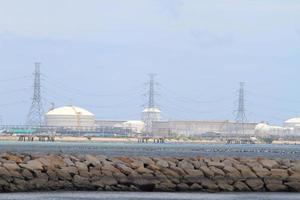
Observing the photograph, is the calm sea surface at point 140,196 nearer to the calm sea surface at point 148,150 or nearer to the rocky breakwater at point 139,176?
the rocky breakwater at point 139,176

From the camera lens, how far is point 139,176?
30.5 m

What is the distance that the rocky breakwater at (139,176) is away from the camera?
98.0 ft

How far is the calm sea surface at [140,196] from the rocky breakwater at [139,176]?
113 cm

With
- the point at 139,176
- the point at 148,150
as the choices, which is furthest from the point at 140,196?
the point at 148,150

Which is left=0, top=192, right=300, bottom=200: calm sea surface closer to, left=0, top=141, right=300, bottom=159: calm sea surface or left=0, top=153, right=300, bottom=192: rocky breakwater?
left=0, top=153, right=300, bottom=192: rocky breakwater

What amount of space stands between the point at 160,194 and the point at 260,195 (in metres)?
3.06

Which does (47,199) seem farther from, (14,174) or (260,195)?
(260,195)

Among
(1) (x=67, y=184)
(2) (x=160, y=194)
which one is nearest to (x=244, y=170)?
(2) (x=160, y=194)

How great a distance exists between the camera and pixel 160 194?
29.0 m

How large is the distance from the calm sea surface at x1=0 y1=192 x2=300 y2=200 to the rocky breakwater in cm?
113

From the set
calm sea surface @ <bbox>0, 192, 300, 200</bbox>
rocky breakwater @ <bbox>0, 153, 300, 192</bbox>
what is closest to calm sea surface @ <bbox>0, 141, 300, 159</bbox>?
rocky breakwater @ <bbox>0, 153, 300, 192</bbox>

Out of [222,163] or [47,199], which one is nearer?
[47,199]

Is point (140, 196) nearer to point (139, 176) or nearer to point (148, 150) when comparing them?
point (139, 176)

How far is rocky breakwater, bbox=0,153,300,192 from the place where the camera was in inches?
1176
